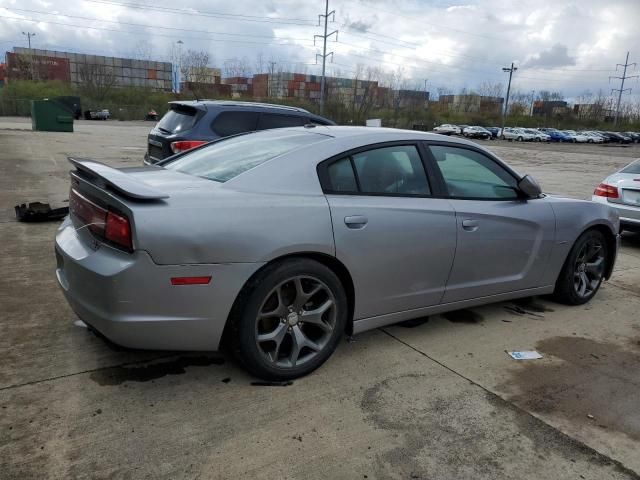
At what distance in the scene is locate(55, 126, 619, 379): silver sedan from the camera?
8.86 ft

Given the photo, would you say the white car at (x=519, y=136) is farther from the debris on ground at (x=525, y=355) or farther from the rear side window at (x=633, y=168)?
the debris on ground at (x=525, y=355)

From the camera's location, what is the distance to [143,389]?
9.78 feet

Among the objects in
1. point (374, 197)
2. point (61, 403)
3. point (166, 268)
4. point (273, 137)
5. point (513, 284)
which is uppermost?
point (273, 137)

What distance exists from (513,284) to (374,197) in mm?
1560

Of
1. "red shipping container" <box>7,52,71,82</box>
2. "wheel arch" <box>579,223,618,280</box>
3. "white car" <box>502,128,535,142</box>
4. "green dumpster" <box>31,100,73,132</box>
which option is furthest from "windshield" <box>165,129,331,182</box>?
"red shipping container" <box>7,52,71,82</box>

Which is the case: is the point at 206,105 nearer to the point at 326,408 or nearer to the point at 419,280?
the point at 419,280

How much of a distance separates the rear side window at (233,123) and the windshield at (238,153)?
3317 millimetres

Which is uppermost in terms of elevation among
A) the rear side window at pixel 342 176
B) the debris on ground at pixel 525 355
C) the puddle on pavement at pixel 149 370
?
the rear side window at pixel 342 176

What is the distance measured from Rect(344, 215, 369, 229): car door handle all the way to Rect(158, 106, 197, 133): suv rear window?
4795 millimetres

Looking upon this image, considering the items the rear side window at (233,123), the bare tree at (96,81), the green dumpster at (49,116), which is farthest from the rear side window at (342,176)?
the bare tree at (96,81)

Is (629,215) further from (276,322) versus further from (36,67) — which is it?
(36,67)

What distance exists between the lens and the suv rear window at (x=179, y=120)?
7.42 meters

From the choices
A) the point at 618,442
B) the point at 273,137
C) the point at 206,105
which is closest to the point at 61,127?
the point at 206,105

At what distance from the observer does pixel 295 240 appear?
2.96m
